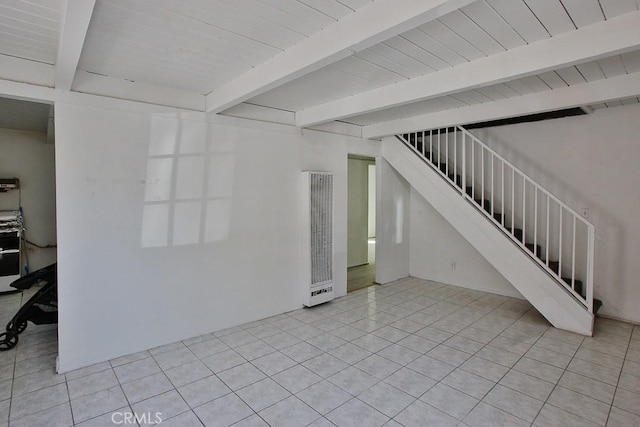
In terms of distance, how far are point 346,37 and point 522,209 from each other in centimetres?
385

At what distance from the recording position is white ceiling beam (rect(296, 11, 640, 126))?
2.03m

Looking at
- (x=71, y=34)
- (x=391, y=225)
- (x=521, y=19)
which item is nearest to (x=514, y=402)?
(x=521, y=19)

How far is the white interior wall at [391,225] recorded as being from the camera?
539cm

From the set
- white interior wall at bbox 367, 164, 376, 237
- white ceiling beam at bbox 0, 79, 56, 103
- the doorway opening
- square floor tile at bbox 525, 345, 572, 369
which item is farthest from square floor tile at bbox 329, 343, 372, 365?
white interior wall at bbox 367, 164, 376, 237

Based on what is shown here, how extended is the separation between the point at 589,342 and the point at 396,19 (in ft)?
11.9

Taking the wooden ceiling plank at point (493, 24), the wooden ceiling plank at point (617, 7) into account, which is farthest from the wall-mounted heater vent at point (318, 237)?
the wooden ceiling plank at point (617, 7)

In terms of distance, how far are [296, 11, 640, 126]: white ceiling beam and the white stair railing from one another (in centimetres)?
159

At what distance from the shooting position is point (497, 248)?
13.4 feet

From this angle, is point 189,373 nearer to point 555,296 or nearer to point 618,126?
point 555,296

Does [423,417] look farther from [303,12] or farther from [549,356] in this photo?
[303,12]

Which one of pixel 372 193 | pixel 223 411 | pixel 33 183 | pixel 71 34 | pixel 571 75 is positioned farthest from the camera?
pixel 372 193

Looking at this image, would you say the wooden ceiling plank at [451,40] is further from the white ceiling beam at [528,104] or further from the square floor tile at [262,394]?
the square floor tile at [262,394]

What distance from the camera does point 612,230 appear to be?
3930 mm

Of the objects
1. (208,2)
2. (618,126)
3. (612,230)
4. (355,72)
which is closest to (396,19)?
(208,2)
